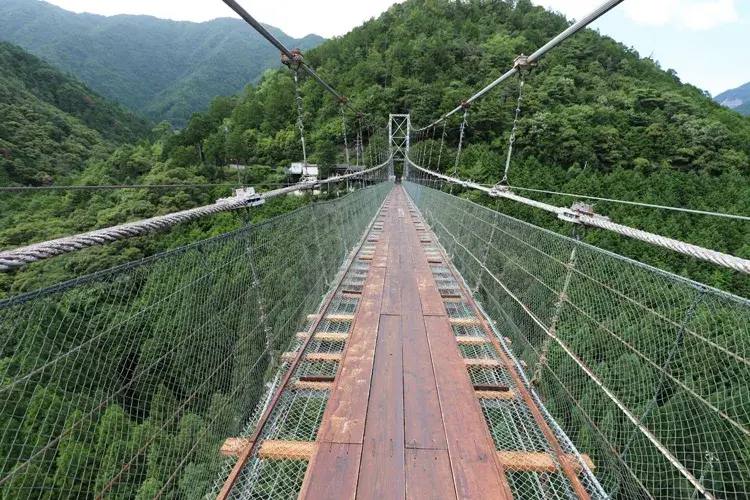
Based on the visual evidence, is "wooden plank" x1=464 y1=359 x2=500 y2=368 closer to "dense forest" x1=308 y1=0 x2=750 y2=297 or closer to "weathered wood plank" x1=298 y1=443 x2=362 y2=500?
"weathered wood plank" x1=298 y1=443 x2=362 y2=500

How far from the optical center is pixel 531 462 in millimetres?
1272

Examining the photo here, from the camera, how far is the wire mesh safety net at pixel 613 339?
3.56 ft

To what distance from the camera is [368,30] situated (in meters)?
53.0

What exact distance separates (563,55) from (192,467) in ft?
171

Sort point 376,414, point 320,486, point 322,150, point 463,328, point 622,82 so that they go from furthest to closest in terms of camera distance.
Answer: point 622,82 → point 322,150 → point 463,328 → point 376,414 → point 320,486

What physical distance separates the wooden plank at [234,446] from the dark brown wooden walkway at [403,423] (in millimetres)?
287

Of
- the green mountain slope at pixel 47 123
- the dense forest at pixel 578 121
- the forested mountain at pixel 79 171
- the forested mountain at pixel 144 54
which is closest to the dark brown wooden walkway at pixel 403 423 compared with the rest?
the forested mountain at pixel 79 171

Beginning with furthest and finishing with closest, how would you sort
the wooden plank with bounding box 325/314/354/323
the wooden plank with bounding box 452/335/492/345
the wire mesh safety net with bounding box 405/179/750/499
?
the wooden plank with bounding box 325/314/354/323 < the wooden plank with bounding box 452/335/492/345 < the wire mesh safety net with bounding box 405/179/750/499

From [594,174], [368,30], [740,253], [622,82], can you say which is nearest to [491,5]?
[368,30]

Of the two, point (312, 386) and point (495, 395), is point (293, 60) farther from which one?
point (495, 395)

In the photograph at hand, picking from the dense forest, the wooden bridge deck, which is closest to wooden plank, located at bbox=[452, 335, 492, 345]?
the wooden bridge deck

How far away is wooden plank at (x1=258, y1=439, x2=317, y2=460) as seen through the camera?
4.25 ft

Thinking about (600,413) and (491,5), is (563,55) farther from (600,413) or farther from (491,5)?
(600,413)

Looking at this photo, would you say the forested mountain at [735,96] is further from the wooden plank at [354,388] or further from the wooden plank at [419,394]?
the wooden plank at [354,388]
